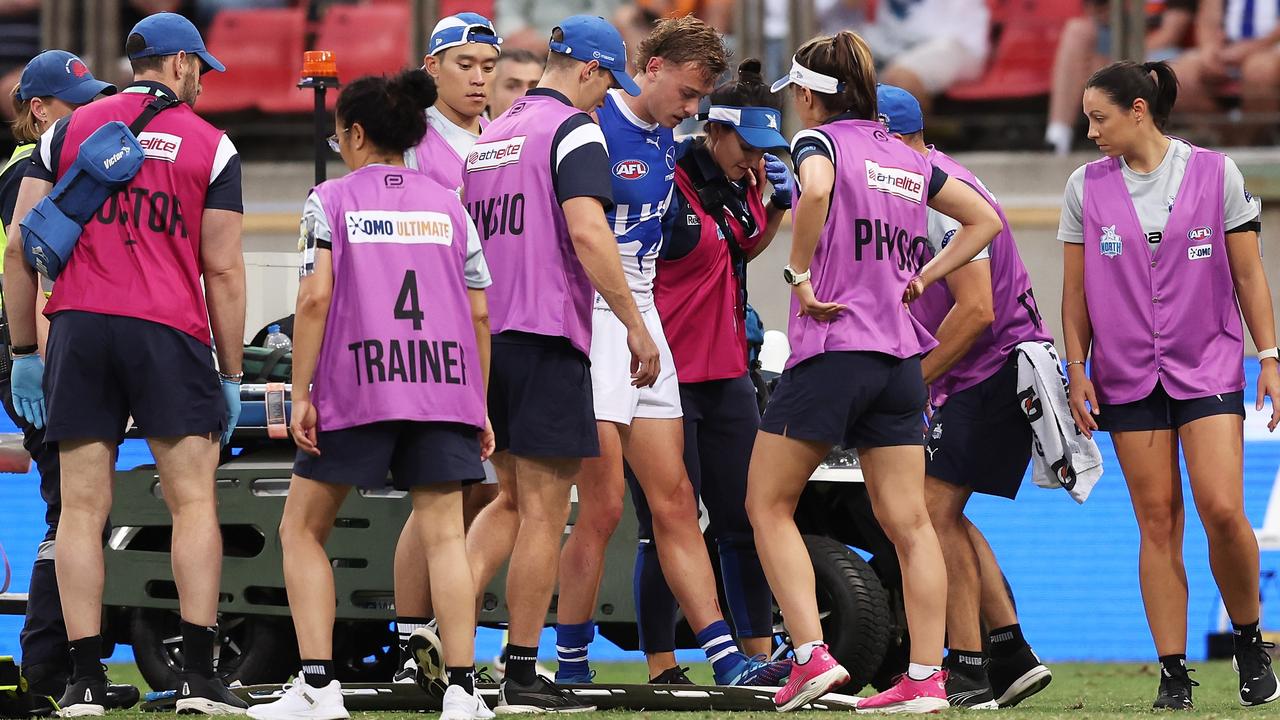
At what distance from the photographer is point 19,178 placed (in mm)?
6102

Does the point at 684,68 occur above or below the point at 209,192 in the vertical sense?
above

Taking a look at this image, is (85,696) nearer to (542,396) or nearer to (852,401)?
(542,396)

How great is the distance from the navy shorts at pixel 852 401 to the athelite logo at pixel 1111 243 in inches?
32.6

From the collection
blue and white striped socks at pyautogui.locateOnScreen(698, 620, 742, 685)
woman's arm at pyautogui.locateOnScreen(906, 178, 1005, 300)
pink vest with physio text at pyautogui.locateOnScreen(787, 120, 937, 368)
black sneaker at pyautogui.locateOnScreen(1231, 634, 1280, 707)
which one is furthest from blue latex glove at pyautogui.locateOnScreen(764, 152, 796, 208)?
black sneaker at pyautogui.locateOnScreen(1231, 634, 1280, 707)

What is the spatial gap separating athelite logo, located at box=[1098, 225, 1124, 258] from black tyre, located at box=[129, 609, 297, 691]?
3365 millimetres

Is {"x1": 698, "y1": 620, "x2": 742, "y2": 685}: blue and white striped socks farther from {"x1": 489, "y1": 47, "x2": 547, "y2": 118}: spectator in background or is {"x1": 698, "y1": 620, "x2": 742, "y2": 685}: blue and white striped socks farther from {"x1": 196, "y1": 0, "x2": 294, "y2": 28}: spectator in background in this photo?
{"x1": 196, "y1": 0, "x2": 294, "y2": 28}: spectator in background

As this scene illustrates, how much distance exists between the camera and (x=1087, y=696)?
22.8 feet

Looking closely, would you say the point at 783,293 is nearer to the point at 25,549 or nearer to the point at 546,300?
the point at 25,549

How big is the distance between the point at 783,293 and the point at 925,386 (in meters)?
6.61

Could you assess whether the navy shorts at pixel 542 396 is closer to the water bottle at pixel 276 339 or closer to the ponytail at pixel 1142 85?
the water bottle at pixel 276 339

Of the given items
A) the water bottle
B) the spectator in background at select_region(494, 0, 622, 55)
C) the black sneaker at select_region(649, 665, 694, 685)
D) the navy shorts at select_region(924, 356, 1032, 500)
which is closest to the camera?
the navy shorts at select_region(924, 356, 1032, 500)

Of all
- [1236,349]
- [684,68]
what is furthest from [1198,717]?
[684,68]

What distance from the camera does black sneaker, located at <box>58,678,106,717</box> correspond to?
540cm

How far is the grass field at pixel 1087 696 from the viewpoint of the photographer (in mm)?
5203
